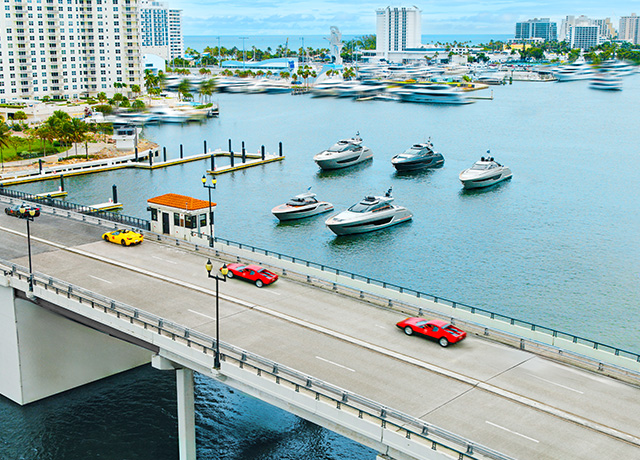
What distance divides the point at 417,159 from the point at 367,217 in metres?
43.9

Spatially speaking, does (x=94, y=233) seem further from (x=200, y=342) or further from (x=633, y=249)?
(x=633, y=249)

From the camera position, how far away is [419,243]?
8450 cm

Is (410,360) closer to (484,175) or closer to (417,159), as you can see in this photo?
(484,175)

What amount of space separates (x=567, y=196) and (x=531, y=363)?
7726cm

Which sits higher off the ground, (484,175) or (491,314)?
(491,314)

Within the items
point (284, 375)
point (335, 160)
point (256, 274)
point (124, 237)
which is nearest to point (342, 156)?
point (335, 160)

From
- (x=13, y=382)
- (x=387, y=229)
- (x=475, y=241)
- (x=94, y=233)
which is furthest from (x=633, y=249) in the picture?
(x=13, y=382)

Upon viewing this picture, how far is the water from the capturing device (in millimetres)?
45219

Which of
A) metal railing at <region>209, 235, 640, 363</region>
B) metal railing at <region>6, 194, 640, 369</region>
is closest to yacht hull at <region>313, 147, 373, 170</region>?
metal railing at <region>6, 194, 640, 369</region>

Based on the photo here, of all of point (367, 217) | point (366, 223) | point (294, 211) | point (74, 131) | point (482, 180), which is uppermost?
point (74, 131)

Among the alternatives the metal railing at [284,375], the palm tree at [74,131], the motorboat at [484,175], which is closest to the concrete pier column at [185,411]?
the metal railing at [284,375]

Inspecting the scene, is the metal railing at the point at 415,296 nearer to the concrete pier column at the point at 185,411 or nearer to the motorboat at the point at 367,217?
the concrete pier column at the point at 185,411

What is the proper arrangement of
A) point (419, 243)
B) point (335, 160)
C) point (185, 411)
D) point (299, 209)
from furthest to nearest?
1. point (335, 160)
2. point (299, 209)
3. point (419, 243)
4. point (185, 411)

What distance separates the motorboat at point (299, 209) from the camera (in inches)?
3634
